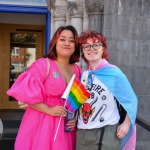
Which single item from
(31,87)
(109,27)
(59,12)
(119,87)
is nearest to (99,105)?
(119,87)

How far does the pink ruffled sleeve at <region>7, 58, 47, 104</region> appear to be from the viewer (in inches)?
86.6

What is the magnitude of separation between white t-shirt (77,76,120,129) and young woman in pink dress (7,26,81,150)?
0.19 m

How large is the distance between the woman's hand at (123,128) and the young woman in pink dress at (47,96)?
35 centimetres

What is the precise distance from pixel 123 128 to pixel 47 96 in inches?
23.2

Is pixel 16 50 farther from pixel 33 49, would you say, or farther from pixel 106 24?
pixel 106 24

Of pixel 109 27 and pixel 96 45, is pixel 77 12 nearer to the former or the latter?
pixel 109 27

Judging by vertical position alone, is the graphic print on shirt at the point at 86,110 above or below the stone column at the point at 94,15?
below

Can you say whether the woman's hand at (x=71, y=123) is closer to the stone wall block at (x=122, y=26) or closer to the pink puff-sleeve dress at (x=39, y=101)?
the pink puff-sleeve dress at (x=39, y=101)

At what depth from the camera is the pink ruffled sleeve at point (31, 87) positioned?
7.22ft

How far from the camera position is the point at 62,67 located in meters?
2.44

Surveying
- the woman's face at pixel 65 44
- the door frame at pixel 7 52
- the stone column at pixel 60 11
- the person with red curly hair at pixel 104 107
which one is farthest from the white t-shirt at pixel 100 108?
the door frame at pixel 7 52

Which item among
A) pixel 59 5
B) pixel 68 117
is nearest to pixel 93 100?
pixel 68 117

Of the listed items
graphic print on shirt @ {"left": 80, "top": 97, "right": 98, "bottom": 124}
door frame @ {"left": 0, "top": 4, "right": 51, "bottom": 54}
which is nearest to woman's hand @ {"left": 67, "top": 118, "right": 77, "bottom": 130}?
graphic print on shirt @ {"left": 80, "top": 97, "right": 98, "bottom": 124}

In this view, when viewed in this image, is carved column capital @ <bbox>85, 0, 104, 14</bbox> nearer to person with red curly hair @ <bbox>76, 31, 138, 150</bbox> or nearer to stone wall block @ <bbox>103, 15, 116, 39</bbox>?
stone wall block @ <bbox>103, 15, 116, 39</bbox>
